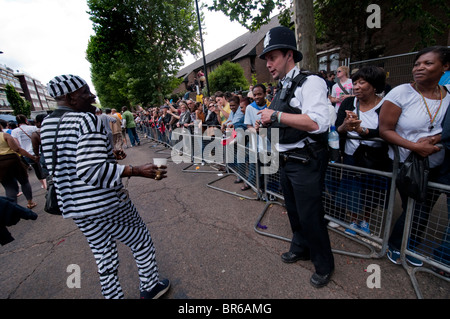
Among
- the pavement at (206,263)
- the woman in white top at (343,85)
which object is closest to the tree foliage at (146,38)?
the woman in white top at (343,85)

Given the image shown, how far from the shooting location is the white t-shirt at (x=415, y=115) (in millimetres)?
1968

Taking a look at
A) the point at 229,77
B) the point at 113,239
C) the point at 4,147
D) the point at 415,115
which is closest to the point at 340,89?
the point at 415,115

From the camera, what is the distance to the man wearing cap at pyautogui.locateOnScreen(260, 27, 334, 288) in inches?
65.4

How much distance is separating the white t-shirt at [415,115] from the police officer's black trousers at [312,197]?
→ 92 cm

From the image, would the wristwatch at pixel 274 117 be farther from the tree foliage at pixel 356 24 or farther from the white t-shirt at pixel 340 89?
the tree foliage at pixel 356 24

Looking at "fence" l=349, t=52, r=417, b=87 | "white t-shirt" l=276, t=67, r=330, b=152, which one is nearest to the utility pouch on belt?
"white t-shirt" l=276, t=67, r=330, b=152

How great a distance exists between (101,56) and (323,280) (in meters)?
27.8

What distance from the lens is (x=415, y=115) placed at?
201 centimetres

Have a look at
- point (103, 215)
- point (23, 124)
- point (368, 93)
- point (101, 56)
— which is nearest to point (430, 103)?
point (368, 93)

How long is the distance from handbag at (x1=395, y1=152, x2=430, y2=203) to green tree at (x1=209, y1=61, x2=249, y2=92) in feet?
79.9

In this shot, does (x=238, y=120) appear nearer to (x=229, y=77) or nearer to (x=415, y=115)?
(x=415, y=115)

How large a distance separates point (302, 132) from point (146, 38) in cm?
2382

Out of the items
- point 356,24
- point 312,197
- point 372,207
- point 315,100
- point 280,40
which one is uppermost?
point 356,24

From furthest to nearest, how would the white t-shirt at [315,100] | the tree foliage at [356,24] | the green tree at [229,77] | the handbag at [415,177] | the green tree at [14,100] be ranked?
the green tree at [14,100] < the green tree at [229,77] < the tree foliage at [356,24] < the handbag at [415,177] < the white t-shirt at [315,100]
